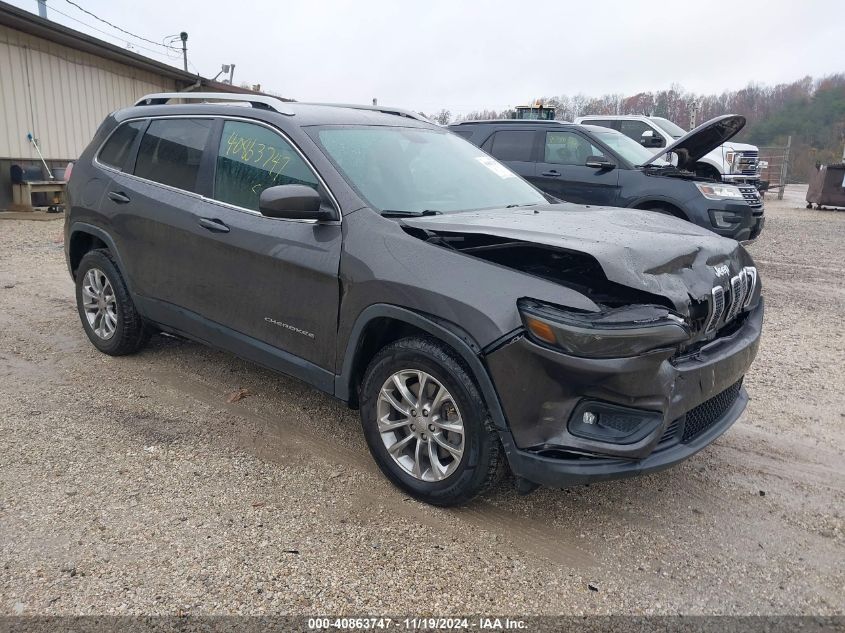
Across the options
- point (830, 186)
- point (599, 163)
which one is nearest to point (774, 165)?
point (830, 186)

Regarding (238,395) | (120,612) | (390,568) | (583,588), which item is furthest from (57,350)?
(583,588)

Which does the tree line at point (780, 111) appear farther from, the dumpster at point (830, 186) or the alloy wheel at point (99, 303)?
the alloy wheel at point (99, 303)

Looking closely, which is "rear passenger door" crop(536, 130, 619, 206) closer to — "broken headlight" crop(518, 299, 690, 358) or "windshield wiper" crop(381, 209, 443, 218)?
"windshield wiper" crop(381, 209, 443, 218)

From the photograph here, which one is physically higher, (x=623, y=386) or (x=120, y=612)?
(x=623, y=386)

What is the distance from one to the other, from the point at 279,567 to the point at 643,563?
1528 millimetres

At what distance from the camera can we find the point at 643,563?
2768 millimetres

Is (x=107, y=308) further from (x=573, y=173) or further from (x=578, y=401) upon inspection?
(x=573, y=173)

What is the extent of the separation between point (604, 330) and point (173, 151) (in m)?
3.19

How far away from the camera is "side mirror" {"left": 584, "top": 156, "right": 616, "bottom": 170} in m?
8.55

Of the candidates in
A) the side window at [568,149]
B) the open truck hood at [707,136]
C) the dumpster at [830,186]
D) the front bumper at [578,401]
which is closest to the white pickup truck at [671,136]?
the side window at [568,149]

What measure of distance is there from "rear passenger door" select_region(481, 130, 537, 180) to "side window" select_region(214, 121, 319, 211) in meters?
5.87

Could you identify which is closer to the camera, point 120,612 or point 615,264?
point 120,612

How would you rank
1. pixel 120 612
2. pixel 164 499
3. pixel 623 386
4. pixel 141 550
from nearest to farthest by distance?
pixel 120 612
pixel 623 386
pixel 141 550
pixel 164 499

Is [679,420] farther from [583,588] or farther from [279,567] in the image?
[279,567]
